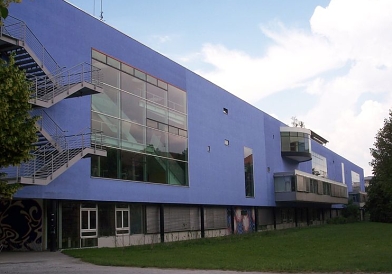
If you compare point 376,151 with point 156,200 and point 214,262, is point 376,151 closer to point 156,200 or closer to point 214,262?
point 156,200

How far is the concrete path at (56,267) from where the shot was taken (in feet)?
53.0

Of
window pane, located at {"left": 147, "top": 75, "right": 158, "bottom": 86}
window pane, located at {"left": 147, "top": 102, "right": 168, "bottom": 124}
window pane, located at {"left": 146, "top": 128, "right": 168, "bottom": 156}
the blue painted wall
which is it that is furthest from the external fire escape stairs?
window pane, located at {"left": 147, "top": 75, "right": 158, "bottom": 86}

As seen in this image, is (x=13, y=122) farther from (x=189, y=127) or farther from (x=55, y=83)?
(x=189, y=127)

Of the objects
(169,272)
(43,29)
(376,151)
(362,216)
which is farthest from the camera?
(362,216)

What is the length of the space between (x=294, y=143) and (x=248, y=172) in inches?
532


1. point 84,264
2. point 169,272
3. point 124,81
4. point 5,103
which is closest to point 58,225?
point 84,264

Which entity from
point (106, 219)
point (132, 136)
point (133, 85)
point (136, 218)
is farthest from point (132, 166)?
point (133, 85)

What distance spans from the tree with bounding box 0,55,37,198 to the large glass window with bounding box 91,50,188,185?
1507 centimetres

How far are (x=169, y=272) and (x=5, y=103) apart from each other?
729cm

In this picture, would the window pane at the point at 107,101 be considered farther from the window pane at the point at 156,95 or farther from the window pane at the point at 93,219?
the window pane at the point at 93,219

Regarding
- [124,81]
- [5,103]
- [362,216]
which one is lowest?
[362,216]

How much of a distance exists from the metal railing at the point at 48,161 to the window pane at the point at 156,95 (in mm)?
8599

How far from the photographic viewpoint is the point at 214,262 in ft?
61.0

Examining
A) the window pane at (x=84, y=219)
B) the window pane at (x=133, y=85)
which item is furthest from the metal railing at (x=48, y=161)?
the window pane at (x=133, y=85)
